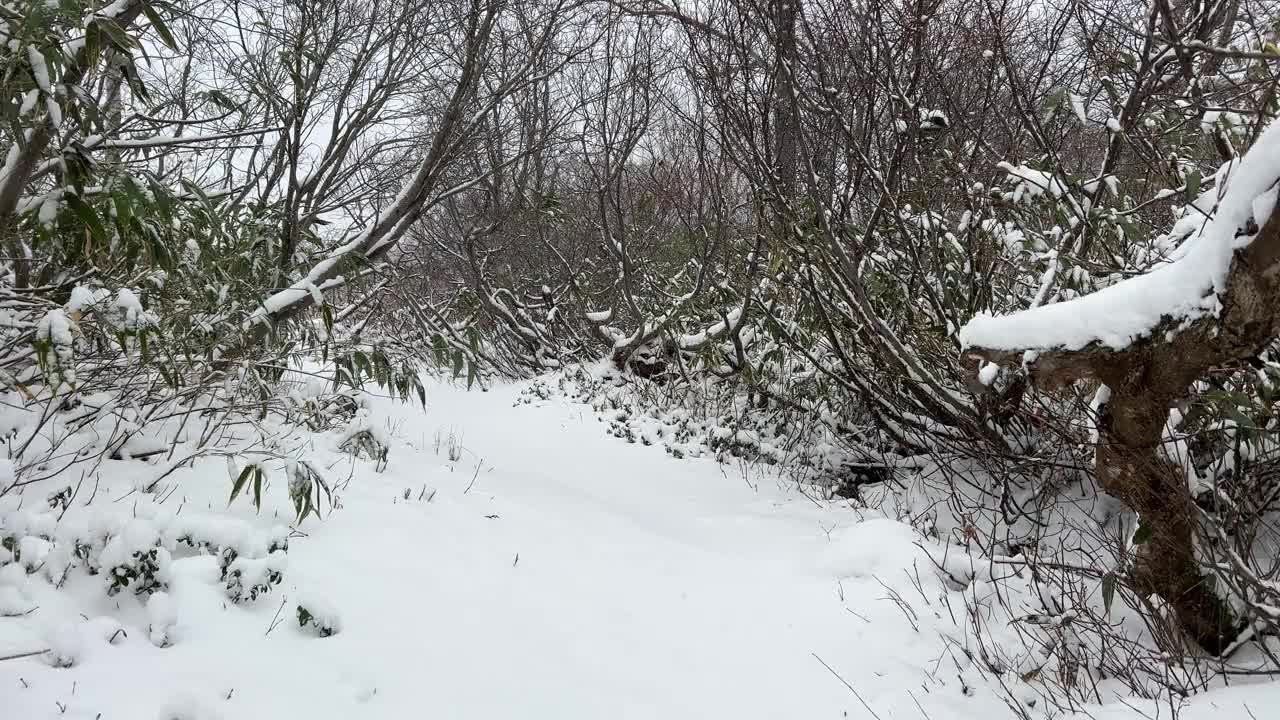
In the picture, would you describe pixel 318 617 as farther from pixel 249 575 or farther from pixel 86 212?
pixel 86 212

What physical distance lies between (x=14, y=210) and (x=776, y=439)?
5114 mm

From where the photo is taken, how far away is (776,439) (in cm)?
600

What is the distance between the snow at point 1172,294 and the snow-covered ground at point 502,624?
1046 millimetres

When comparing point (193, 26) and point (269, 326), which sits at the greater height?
point (193, 26)

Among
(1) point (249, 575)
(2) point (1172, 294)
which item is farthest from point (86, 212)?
(2) point (1172, 294)

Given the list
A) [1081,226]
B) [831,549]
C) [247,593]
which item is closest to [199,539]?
[247,593]

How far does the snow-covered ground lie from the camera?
6.41 feet

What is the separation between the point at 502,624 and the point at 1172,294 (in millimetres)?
2434

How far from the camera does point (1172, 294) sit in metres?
1.96

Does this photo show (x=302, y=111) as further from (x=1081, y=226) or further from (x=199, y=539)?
(x=1081, y=226)

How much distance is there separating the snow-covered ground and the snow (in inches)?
41.2

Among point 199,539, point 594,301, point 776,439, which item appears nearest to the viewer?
point 199,539

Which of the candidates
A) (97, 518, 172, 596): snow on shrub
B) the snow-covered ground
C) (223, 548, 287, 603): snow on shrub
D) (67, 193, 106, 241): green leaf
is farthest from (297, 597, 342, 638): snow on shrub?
(67, 193, 106, 241): green leaf

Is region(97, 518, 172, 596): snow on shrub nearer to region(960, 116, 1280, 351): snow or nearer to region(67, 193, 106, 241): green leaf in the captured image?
region(67, 193, 106, 241): green leaf
